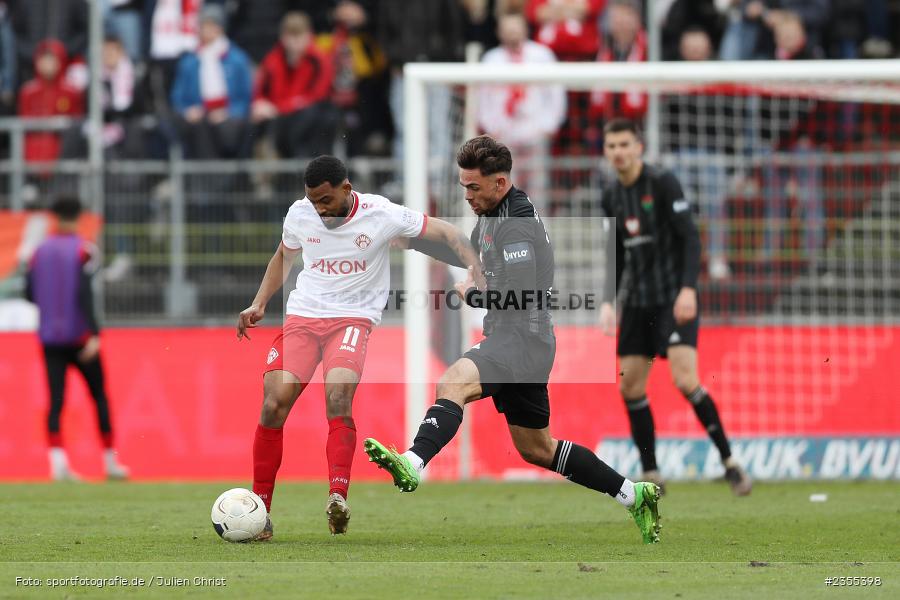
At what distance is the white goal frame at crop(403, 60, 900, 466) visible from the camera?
40.2 ft

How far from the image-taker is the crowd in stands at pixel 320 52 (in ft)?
50.6

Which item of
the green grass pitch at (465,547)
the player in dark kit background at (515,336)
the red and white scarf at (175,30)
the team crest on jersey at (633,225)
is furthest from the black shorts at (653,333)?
the red and white scarf at (175,30)

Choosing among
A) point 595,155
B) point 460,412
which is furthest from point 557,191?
point 460,412

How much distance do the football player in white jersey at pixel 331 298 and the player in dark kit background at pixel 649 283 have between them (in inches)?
112

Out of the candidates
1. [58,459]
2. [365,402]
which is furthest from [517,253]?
[58,459]

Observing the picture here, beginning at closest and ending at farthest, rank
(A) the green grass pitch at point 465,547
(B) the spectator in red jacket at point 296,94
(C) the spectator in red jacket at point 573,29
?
(A) the green grass pitch at point 465,547
(B) the spectator in red jacket at point 296,94
(C) the spectator in red jacket at point 573,29

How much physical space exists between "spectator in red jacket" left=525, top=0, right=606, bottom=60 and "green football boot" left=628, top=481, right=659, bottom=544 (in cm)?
896

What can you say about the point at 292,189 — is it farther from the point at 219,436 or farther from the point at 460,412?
the point at 460,412

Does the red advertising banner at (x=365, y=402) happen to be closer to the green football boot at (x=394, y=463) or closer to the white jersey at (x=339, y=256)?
the white jersey at (x=339, y=256)

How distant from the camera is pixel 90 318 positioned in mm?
13211

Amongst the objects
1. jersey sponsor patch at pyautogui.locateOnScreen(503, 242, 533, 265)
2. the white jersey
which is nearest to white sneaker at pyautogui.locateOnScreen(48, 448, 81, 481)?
the white jersey

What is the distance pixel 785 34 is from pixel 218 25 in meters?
6.23

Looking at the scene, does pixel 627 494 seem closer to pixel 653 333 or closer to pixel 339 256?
pixel 339 256

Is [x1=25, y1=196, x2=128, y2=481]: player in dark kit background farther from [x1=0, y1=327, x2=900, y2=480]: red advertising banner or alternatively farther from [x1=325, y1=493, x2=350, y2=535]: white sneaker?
[x1=325, y1=493, x2=350, y2=535]: white sneaker
